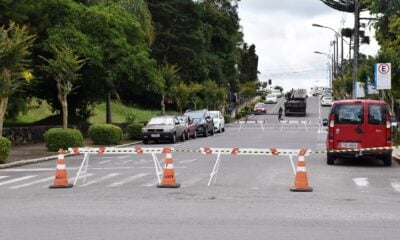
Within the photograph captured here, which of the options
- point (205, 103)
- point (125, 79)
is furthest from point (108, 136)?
point (205, 103)

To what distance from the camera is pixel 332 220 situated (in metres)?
9.76

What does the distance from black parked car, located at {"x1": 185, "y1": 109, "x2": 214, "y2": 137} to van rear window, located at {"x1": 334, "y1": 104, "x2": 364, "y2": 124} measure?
22.2 m

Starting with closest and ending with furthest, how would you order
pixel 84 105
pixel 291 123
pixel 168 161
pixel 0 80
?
pixel 168 161 < pixel 0 80 < pixel 84 105 < pixel 291 123

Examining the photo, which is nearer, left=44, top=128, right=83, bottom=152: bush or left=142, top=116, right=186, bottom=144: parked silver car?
left=44, top=128, right=83, bottom=152: bush

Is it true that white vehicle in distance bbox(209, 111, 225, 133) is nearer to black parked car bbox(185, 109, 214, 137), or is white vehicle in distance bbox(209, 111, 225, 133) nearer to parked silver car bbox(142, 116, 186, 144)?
black parked car bbox(185, 109, 214, 137)

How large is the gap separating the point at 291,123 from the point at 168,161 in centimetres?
4957

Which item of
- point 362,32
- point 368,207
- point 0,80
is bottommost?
point 368,207

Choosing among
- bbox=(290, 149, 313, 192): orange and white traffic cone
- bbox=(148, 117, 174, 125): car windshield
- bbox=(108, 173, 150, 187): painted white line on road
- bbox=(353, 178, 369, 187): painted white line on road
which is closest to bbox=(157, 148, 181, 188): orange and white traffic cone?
bbox=(108, 173, 150, 187): painted white line on road

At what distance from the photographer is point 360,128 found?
1936cm

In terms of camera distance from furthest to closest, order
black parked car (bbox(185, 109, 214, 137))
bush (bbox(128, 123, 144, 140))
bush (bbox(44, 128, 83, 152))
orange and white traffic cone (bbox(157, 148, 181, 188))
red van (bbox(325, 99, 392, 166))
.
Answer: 1. black parked car (bbox(185, 109, 214, 137))
2. bush (bbox(128, 123, 144, 140))
3. bush (bbox(44, 128, 83, 152))
4. red van (bbox(325, 99, 392, 166))
5. orange and white traffic cone (bbox(157, 148, 181, 188))

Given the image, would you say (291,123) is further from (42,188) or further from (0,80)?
(42,188)

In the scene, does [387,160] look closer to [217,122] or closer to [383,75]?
[383,75]

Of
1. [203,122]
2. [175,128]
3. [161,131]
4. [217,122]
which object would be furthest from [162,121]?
[217,122]

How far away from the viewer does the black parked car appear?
4175 cm
